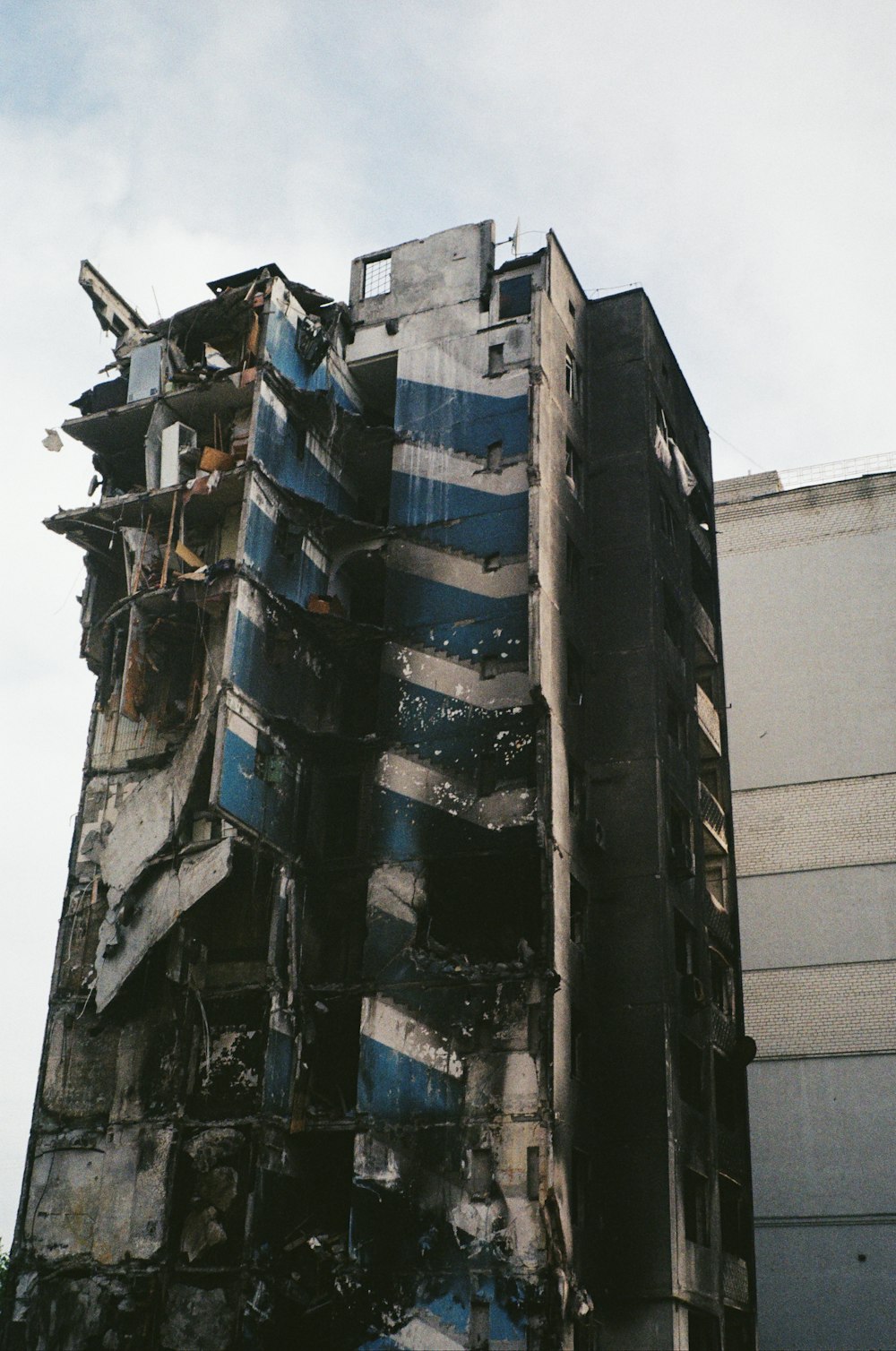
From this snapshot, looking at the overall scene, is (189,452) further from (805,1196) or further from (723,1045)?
(805,1196)

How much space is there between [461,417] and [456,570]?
17.0ft

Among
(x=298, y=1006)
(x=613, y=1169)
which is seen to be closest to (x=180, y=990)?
(x=298, y=1006)

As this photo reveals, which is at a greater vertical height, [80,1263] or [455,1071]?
[455,1071]

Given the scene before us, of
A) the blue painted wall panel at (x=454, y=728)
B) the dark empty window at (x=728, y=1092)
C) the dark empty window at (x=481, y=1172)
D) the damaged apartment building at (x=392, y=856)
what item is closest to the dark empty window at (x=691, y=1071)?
the damaged apartment building at (x=392, y=856)

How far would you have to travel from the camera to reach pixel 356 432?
44.3m

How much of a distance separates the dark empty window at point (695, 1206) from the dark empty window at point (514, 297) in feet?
81.6

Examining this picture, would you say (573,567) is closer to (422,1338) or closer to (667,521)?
(667,521)

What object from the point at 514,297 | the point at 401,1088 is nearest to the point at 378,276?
the point at 514,297

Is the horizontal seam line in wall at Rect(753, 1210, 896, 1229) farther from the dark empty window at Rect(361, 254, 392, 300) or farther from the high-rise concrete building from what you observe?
the dark empty window at Rect(361, 254, 392, 300)

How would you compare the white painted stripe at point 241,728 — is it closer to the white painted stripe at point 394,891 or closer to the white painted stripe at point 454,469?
the white painted stripe at point 394,891

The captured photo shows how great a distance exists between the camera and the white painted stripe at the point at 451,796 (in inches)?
1438

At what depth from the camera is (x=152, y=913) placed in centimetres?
3662

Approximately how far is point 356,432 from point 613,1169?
22310 mm

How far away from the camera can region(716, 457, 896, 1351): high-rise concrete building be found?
45094 millimetres
